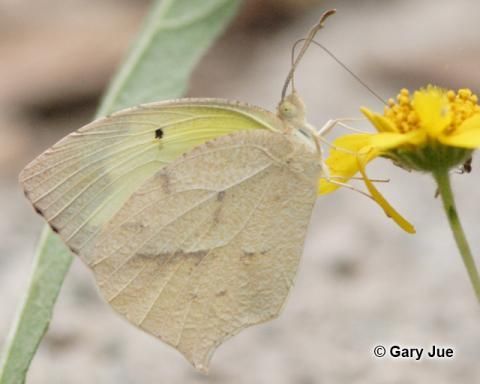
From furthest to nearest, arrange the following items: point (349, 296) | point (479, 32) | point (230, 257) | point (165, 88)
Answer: point (479, 32) < point (349, 296) < point (165, 88) < point (230, 257)

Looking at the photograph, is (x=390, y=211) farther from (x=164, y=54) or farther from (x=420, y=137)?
(x=164, y=54)

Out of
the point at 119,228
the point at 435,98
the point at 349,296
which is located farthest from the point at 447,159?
the point at 349,296

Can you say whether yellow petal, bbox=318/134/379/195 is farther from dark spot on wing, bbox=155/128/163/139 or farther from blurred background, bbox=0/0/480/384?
blurred background, bbox=0/0/480/384

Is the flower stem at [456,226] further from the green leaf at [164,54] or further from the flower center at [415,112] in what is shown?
the green leaf at [164,54]

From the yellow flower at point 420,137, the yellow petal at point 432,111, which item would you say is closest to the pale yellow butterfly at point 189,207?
the yellow flower at point 420,137

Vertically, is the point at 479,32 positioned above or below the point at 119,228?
above

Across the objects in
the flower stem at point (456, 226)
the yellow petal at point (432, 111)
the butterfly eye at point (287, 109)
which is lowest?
the flower stem at point (456, 226)

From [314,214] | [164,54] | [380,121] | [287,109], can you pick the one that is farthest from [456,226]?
[314,214]

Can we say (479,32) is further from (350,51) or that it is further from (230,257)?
(230,257)
